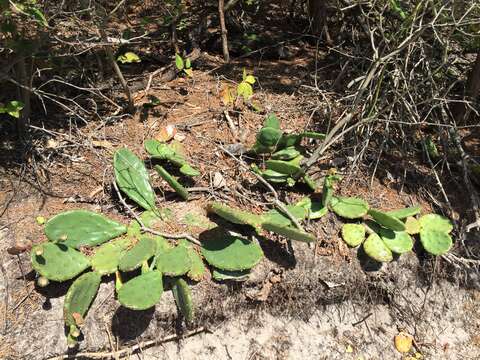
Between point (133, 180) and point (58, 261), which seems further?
point (133, 180)

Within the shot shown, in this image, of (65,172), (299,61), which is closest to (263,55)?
(299,61)

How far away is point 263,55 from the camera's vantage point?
11.1 feet

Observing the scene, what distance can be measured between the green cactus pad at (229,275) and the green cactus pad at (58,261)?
550mm

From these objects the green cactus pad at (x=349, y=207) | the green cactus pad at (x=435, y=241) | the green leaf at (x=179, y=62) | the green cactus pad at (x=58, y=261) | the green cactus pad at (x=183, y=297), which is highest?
the green leaf at (x=179, y=62)

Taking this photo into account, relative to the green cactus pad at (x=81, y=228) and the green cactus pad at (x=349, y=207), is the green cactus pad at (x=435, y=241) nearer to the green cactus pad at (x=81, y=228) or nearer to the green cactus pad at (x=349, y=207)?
the green cactus pad at (x=349, y=207)

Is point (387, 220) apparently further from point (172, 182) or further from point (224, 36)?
point (224, 36)

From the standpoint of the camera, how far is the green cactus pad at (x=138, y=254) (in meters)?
1.90

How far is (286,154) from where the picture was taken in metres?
2.48

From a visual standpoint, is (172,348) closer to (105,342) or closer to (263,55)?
(105,342)

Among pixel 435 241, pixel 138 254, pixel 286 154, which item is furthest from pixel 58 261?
pixel 435 241

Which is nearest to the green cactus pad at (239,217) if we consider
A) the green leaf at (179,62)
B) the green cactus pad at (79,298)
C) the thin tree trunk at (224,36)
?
the green cactus pad at (79,298)

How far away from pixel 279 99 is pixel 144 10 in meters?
1.40

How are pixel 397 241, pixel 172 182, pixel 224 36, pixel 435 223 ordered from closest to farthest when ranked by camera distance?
pixel 172 182
pixel 397 241
pixel 435 223
pixel 224 36

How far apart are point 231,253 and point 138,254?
1.31ft
